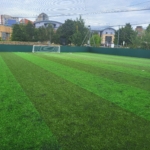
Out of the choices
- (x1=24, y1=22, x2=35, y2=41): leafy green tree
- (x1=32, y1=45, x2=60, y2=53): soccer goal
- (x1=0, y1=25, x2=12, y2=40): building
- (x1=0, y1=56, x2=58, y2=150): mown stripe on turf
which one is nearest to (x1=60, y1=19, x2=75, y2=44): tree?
(x1=24, y1=22, x2=35, y2=41): leafy green tree

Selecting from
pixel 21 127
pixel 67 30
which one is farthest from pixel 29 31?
pixel 21 127

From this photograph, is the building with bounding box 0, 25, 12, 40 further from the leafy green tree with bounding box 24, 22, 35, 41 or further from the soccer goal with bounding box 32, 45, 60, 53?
the soccer goal with bounding box 32, 45, 60, 53

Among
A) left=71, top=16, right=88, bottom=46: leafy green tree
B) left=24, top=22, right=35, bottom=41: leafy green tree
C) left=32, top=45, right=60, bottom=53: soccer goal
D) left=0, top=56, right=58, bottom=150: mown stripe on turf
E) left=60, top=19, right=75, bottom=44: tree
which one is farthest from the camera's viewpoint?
left=60, top=19, right=75, bottom=44: tree

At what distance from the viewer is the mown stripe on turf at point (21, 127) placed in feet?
7.64

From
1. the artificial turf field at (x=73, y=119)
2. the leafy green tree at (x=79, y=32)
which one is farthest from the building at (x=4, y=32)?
the artificial turf field at (x=73, y=119)

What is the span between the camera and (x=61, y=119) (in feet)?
10.3

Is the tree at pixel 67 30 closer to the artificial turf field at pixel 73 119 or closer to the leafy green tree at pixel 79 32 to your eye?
the leafy green tree at pixel 79 32

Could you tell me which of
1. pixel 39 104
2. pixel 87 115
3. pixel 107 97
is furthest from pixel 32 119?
pixel 107 97

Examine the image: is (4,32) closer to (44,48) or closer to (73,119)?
(44,48)

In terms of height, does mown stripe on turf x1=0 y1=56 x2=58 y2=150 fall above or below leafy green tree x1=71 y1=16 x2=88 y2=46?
below

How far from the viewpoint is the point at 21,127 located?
2.76 m

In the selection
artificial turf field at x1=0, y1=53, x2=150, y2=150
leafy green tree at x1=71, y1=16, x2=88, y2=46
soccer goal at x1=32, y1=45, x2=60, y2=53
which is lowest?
artificial turf field at x1=0, y1=53, x2=150, y2=150

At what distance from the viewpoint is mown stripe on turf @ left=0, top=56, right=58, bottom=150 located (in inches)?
91.7

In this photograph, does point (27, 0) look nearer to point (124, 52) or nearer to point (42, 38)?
point (124, 52)
